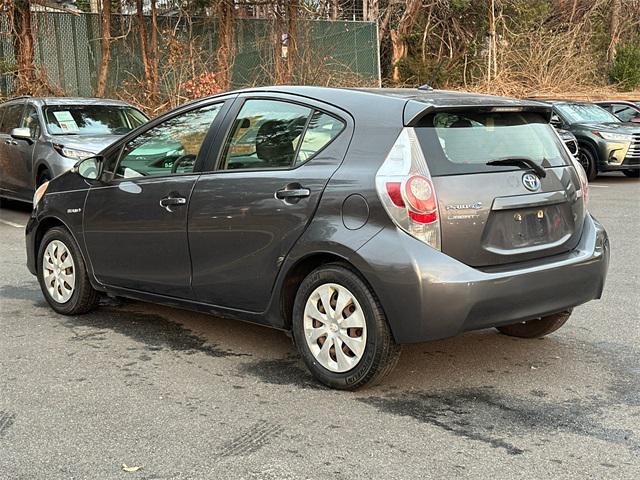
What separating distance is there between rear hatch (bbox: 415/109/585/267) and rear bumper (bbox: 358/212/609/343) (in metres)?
0.11

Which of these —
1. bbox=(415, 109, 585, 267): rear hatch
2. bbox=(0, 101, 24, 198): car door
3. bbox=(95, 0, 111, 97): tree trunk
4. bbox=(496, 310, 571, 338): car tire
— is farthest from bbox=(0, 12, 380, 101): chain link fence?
bbox=(415, 109, 585, 267): rear hatch

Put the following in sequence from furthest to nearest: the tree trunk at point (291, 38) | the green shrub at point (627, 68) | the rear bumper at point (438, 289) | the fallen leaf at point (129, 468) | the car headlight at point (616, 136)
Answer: the green shrub at point (627, 68)
the tree trunk at point (291, 38)
the car headlight at point (616, 136)
the rear bumper at point (438, 289)
the fallen leaf at point (129, 468)

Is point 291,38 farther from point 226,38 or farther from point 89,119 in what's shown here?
point 89,119

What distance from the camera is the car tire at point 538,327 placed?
4975mm

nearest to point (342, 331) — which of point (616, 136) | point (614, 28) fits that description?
point (616, 136)

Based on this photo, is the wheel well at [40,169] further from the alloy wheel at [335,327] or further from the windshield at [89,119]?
the alloy wheel at [335,327]

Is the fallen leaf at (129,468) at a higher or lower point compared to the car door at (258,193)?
lower

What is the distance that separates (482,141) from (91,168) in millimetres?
2918

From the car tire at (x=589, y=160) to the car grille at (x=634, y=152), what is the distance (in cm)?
57

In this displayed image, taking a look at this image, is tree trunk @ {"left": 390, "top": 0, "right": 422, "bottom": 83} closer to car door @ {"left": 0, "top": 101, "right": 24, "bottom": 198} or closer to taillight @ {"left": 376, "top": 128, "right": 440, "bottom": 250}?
car door @ {"left": 0, "top": 101, "right": 24, "bottom": 198}

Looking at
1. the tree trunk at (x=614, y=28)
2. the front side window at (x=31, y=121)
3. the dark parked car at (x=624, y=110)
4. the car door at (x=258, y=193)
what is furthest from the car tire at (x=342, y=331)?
the tree trunk at (x=614, y=28)

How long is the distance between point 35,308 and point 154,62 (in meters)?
14.3

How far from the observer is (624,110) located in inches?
692

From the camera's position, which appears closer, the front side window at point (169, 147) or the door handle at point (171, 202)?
the door handle at point (171, 202)
